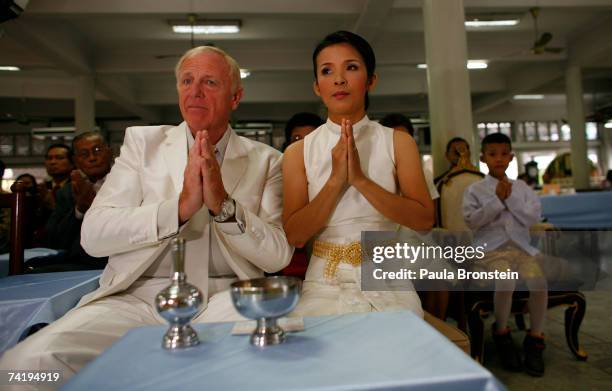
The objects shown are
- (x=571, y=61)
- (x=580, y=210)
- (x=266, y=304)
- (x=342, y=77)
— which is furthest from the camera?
(x=571, y=61)

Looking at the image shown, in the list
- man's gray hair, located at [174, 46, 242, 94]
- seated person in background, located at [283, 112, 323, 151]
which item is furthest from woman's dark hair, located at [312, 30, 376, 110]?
seated person in background, located at [283, 112, 323, 151]

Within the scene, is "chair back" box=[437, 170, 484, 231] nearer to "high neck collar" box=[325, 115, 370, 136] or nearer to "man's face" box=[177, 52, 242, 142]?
"high neck collar" box=[325, 115, 370, 136]

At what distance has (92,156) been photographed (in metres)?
2.97

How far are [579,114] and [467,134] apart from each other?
6604mm

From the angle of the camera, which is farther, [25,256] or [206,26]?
[206,26]

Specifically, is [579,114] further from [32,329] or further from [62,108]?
[62,108]

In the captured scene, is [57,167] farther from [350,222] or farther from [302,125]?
[350,222]

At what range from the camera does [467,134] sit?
4938 mm

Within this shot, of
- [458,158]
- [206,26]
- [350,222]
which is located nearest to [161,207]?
[350,222]

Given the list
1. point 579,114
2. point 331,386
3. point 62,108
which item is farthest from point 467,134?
point 62,108

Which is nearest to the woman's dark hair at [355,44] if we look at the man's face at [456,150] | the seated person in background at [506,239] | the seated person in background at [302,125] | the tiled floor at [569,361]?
the seated person in background at [302,125]

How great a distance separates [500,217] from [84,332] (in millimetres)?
2513

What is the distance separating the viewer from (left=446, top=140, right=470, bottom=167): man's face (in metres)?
4.18

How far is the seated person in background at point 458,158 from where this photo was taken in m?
3.99
